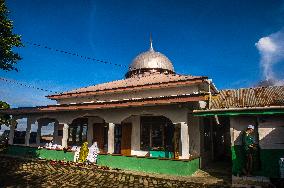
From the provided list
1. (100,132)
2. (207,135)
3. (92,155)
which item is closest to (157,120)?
(207,135)

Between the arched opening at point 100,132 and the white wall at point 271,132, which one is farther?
the arched opening at point 100,132

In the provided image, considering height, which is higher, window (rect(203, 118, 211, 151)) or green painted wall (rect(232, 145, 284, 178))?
window (rect(203, 118, 211, 151))

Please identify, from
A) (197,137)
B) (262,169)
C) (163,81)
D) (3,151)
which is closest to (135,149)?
(197,137)

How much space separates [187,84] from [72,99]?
10.3 metres

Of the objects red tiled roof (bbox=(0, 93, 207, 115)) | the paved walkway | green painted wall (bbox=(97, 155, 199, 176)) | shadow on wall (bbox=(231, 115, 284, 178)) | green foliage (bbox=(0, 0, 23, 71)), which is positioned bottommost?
the paved walkway

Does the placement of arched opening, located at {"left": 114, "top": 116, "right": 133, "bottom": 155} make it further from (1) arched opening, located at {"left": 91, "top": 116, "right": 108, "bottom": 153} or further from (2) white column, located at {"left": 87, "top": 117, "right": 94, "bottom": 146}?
(2) white column, located at {"left": 87, "top": 117, "right": 94, "bottom": 146}

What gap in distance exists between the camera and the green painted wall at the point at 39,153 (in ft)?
50.5

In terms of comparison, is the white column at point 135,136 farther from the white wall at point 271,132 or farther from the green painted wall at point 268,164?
the white wall at point 271,132

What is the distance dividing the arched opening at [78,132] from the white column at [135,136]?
14.2 ft

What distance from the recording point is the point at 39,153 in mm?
16734

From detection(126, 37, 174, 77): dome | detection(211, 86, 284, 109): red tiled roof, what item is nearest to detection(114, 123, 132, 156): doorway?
detection(211, 86, 284, 109): red tiled roof

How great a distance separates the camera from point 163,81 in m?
16.7

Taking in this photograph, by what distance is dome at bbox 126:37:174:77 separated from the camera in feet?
77.0

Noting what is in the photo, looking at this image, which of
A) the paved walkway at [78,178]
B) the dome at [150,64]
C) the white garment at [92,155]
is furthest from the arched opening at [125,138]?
the dome at [150,64]
